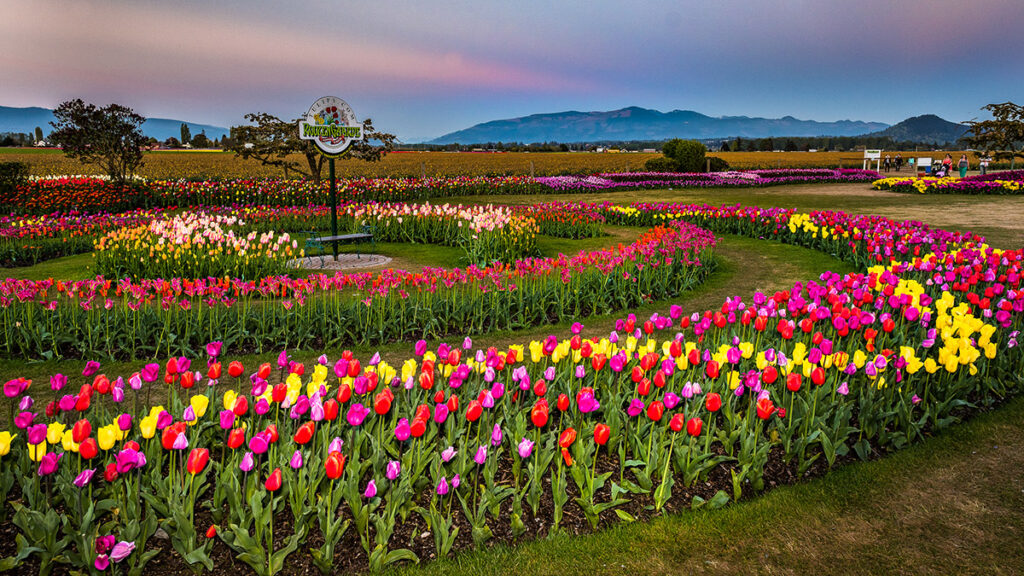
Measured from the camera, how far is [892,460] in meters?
4.10

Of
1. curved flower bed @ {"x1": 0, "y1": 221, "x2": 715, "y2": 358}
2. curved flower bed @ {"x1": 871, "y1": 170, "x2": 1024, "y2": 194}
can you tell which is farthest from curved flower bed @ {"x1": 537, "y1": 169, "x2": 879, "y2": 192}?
curved flower bed @ {"x1": 0, "y1": 221, "x2": 715, "y2": 358}

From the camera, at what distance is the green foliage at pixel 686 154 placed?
3806 centimetres

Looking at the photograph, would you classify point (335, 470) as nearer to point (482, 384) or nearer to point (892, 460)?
point (482, 384)

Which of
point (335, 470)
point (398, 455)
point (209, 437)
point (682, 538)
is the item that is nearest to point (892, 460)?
point (682, 538)

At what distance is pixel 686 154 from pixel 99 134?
97.1 feet

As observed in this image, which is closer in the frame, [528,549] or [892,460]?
[528,549]

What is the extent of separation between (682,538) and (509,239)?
8489mm

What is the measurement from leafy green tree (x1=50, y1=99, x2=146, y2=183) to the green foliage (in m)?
27.8

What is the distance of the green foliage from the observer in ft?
125

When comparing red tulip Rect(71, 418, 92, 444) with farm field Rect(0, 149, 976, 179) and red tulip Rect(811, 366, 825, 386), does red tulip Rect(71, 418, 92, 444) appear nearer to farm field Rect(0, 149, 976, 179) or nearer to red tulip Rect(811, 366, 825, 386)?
red tulip Rect(811, 366, 825, 386)

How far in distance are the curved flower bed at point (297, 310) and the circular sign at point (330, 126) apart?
4.03m

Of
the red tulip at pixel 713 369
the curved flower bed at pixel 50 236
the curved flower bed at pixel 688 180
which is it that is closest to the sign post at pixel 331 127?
the curved flower bed at pixel 50 236

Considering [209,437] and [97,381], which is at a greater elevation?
[97,381]

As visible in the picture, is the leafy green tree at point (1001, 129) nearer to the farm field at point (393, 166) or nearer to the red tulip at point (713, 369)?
the farm field at point (393, 166)
